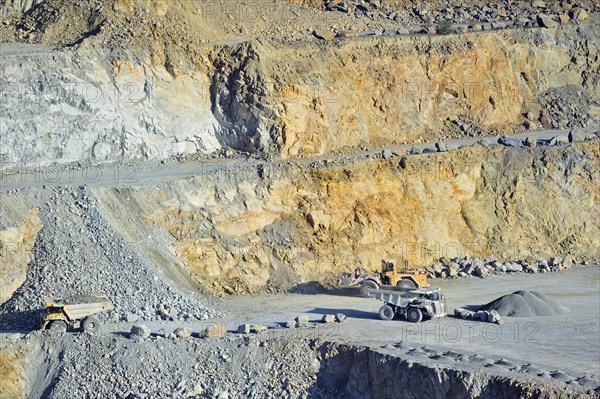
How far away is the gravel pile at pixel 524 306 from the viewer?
37625 millimetres

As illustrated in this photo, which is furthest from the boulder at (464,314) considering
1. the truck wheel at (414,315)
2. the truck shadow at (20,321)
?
the truck shadow at (20,321)

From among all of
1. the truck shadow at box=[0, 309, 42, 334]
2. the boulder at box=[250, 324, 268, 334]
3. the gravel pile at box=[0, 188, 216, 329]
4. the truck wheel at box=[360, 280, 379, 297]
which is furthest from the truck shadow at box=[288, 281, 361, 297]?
the truck shadow at box=[0, 309, 42, 334]

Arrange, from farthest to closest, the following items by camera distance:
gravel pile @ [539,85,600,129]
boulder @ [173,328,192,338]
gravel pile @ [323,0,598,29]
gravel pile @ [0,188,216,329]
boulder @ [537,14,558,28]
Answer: gravel pile @ [323,0,598,29] < boulder @ [537,14,558,28] < gravel pile @ [539,85,600,129] < gravel pile @ [0,188,216,329] < boulder @ [173,328,192,338]

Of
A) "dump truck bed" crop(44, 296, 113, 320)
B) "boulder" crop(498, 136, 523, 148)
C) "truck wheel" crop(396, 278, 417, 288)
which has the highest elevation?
"boulder" crop(498, 136, 523, 148)

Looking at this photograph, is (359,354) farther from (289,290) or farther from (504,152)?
(504,152)

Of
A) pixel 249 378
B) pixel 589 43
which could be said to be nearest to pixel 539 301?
pixel 249 378

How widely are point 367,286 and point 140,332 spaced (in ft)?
27.9

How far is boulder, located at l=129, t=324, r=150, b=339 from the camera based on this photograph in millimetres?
33875

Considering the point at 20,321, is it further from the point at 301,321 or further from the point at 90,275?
the point at 301,321

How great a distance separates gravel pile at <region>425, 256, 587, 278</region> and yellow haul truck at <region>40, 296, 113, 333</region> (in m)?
12.9

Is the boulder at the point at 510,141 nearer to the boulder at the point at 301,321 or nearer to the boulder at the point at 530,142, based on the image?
the boulder at the point at 530,142

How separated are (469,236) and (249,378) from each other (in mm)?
13850

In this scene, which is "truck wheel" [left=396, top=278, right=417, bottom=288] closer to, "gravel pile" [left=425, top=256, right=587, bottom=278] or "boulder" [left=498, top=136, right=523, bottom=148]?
"gravel pile" [left=425, top=256, right=587, bottom=278]

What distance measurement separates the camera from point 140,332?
33.9 metres
